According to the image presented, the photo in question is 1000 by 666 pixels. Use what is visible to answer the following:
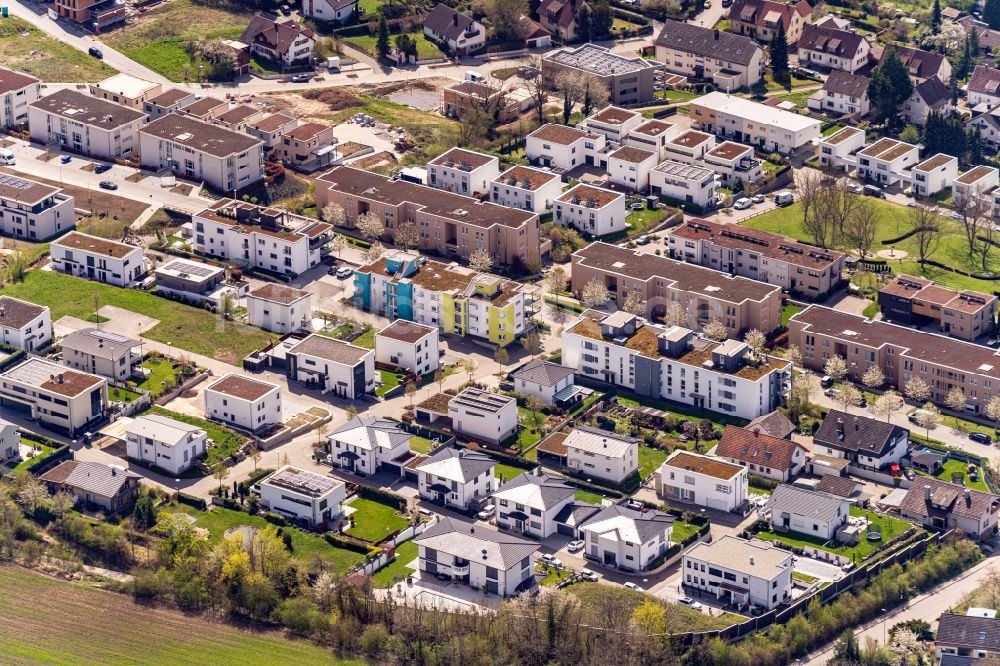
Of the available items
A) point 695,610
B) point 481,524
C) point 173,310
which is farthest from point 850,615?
point 173,310

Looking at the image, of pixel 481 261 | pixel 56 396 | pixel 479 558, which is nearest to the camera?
pixel 479 558

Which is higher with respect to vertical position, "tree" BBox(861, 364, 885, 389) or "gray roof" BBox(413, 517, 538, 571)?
"tree" BBox(861, 364, 885, 389)

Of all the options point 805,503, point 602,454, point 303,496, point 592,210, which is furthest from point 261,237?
point 805,503

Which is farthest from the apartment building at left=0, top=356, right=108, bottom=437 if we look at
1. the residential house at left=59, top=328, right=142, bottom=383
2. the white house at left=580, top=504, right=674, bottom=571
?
the white house at left=580, top=504, right=674, bottom=571

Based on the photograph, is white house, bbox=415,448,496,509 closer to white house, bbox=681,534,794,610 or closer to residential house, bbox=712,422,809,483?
white house, bbox=681,534,794,610

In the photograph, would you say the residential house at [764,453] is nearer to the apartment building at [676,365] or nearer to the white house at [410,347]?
the apartment building at [676,365]

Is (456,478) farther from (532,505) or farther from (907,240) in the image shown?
(907,240)
